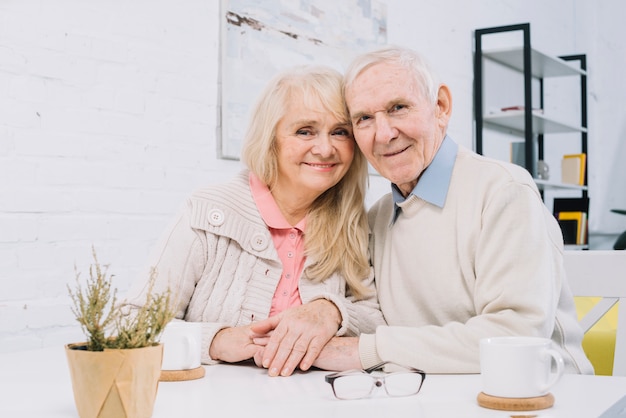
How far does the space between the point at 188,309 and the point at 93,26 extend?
1258mm

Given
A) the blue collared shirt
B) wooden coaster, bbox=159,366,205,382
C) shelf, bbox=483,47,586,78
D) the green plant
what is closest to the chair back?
the blue collared shirt

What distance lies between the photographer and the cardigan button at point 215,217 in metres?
1.56

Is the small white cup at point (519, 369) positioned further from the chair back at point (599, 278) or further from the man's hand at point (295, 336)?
the chair back at point (599, 278)

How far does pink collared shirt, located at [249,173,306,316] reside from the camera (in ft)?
5.33

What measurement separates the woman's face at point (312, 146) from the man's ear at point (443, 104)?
0.21m

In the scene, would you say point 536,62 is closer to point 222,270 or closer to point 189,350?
point 222,270

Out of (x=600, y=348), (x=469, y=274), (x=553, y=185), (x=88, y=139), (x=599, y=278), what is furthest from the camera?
(x=553, y=185)

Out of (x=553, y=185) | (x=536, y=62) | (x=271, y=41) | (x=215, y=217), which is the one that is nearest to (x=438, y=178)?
(x=215, y=217)

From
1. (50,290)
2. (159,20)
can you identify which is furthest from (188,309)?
(159,20)

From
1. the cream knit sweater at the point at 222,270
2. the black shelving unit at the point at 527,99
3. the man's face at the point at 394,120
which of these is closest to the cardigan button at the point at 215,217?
the cream knit sweater at the point at 222,270

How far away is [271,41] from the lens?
3.21m

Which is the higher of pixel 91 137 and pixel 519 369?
pixel 91 137

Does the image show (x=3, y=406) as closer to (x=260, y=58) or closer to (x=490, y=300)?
(x=490, y=300)

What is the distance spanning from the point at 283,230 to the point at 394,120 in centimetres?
37
